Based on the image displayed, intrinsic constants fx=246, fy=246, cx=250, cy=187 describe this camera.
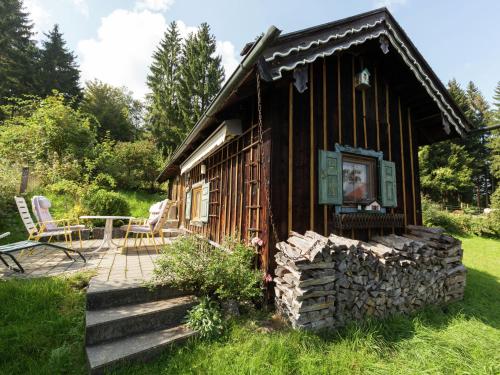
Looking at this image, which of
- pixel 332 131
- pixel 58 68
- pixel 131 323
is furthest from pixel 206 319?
pixel 58 68

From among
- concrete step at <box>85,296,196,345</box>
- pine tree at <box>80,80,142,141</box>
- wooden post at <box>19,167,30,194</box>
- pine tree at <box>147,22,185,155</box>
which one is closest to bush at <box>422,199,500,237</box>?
concrete step at <box>85,296,196,345</box>

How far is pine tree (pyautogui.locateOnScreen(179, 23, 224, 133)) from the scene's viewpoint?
2156 centimetres

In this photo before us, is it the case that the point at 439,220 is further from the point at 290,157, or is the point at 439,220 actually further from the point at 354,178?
the point at 290,157

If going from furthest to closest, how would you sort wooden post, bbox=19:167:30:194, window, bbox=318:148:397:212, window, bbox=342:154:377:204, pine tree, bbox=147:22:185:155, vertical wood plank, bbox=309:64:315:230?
pine tree, bbox=147:22:185:155 < wooden post, bbox=19:167:30:194 < window, bbox=342:154:377:204 < window, bbox=318:148:397:212 < vertical wood plank, bbox=309:64:315:230

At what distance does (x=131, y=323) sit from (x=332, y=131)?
13.4 feet

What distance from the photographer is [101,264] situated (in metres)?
4.49

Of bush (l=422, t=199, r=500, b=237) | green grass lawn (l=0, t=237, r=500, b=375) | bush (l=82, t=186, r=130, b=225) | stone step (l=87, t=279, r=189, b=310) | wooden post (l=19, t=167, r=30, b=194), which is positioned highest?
wooden post (l=19, t=167, r=30, b=194)

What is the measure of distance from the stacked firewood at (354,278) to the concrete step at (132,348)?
133 centimetres

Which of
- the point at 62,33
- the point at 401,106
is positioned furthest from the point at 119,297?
the point at 62,33

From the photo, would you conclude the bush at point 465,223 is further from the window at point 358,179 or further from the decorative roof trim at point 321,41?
the decorative roof trim at point 321,41

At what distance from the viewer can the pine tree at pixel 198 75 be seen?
70.7 ft

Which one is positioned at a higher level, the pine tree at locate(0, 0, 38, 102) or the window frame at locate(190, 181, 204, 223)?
the pine tree at locate(0, 0, 38, 102)

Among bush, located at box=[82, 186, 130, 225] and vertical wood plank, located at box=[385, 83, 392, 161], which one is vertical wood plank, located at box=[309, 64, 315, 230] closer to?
vertical wood plank, located at box=[385, 83, 392, 161]

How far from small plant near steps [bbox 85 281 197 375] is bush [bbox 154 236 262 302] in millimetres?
188
